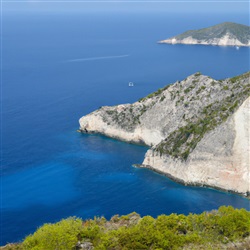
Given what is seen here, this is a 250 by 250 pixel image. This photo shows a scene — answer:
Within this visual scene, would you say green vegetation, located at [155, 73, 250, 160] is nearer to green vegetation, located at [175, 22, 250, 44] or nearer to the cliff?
the cliff

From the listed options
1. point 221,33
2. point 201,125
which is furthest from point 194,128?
point 221,33

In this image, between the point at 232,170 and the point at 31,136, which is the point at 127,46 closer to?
the point at 31,136

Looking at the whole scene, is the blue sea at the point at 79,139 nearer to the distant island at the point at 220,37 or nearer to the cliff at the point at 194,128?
the cliff at the point at 194,128

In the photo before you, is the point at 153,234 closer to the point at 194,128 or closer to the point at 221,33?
the point at 194,128

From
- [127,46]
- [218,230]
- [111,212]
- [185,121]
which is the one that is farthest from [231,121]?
[127,46]

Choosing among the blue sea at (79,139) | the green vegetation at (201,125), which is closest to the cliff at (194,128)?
the green vegetation at (201,125)
